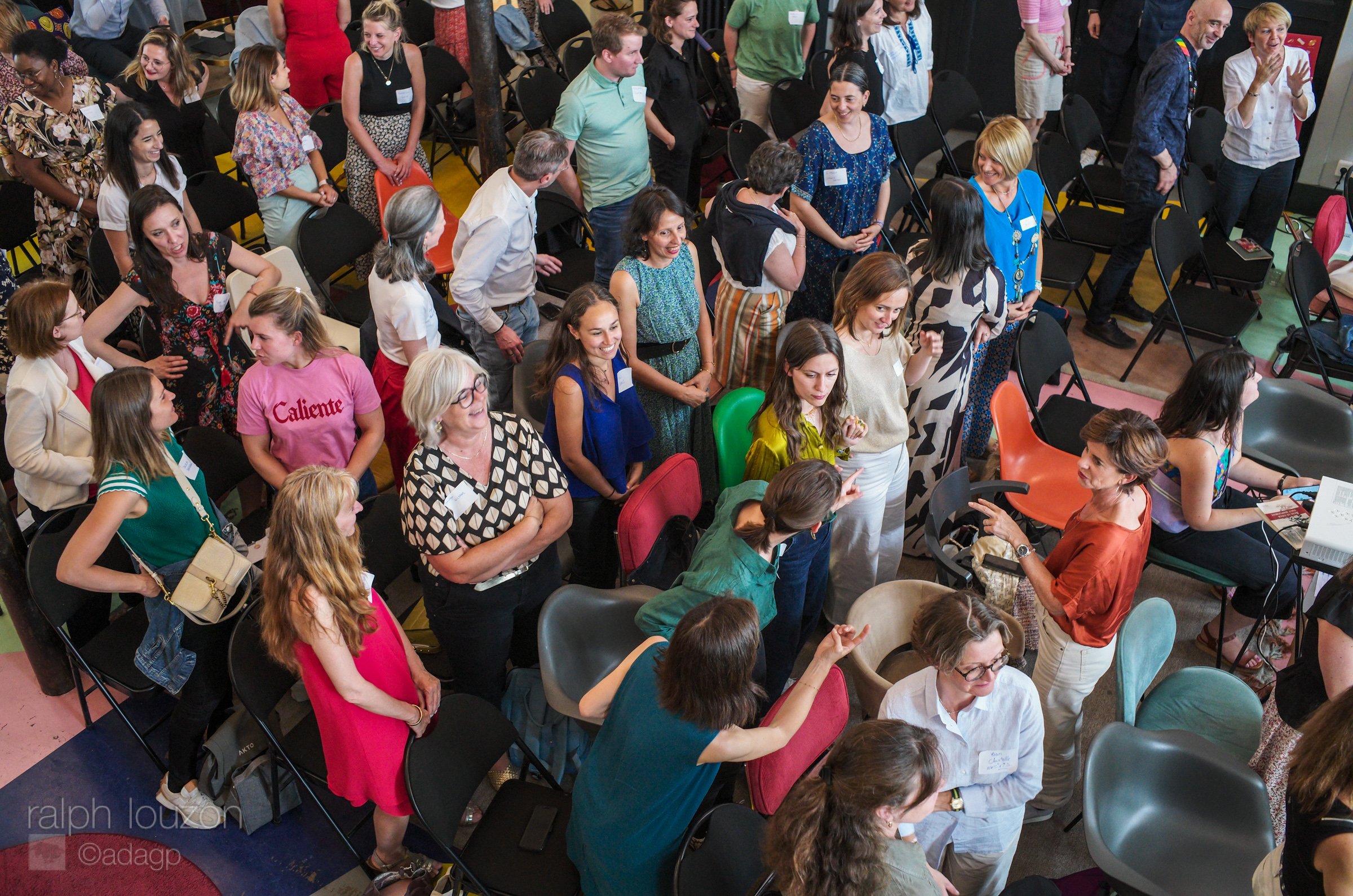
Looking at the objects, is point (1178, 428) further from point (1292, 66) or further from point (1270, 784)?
point (1292, 66)

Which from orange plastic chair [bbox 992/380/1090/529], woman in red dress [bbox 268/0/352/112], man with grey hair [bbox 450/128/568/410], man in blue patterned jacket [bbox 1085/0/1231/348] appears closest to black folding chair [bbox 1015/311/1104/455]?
orange plastic chair [bbox 992/380/1090/529]

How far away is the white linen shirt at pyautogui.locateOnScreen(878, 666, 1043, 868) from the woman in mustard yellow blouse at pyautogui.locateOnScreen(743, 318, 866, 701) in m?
0.65

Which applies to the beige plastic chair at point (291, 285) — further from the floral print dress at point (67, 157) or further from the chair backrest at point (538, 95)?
the chair backrest at point (538, 95)

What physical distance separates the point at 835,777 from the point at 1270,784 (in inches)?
60.1

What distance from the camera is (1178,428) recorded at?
324 cm

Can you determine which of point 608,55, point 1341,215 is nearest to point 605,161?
point 608,55

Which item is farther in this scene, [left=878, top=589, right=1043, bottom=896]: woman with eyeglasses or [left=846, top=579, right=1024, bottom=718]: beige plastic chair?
[left=846, top=579, right=1024, bottom=718]: beige plastic chair

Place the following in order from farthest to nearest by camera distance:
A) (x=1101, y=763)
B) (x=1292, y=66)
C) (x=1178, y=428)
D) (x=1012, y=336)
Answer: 1. (x=1292, y=66)
2. (x=1012, y=336)
3. (x=1178, y=428)
4. (x=1101, y=763)

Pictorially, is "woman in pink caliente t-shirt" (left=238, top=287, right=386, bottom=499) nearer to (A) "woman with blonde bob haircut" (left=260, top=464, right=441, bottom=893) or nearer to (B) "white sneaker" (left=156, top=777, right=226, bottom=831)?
(A) "woman with blonde bob haircut" (left=260, top=464, right=441, bottom=893)

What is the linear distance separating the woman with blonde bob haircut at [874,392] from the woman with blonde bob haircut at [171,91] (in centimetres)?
417

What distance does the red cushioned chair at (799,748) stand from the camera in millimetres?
2551

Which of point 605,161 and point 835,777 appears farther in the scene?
point 605,161

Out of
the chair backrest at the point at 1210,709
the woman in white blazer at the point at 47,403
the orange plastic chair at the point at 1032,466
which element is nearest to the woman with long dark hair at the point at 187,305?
the woman in white blazer at the point at 47,403

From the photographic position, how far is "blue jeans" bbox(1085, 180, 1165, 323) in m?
5.22
